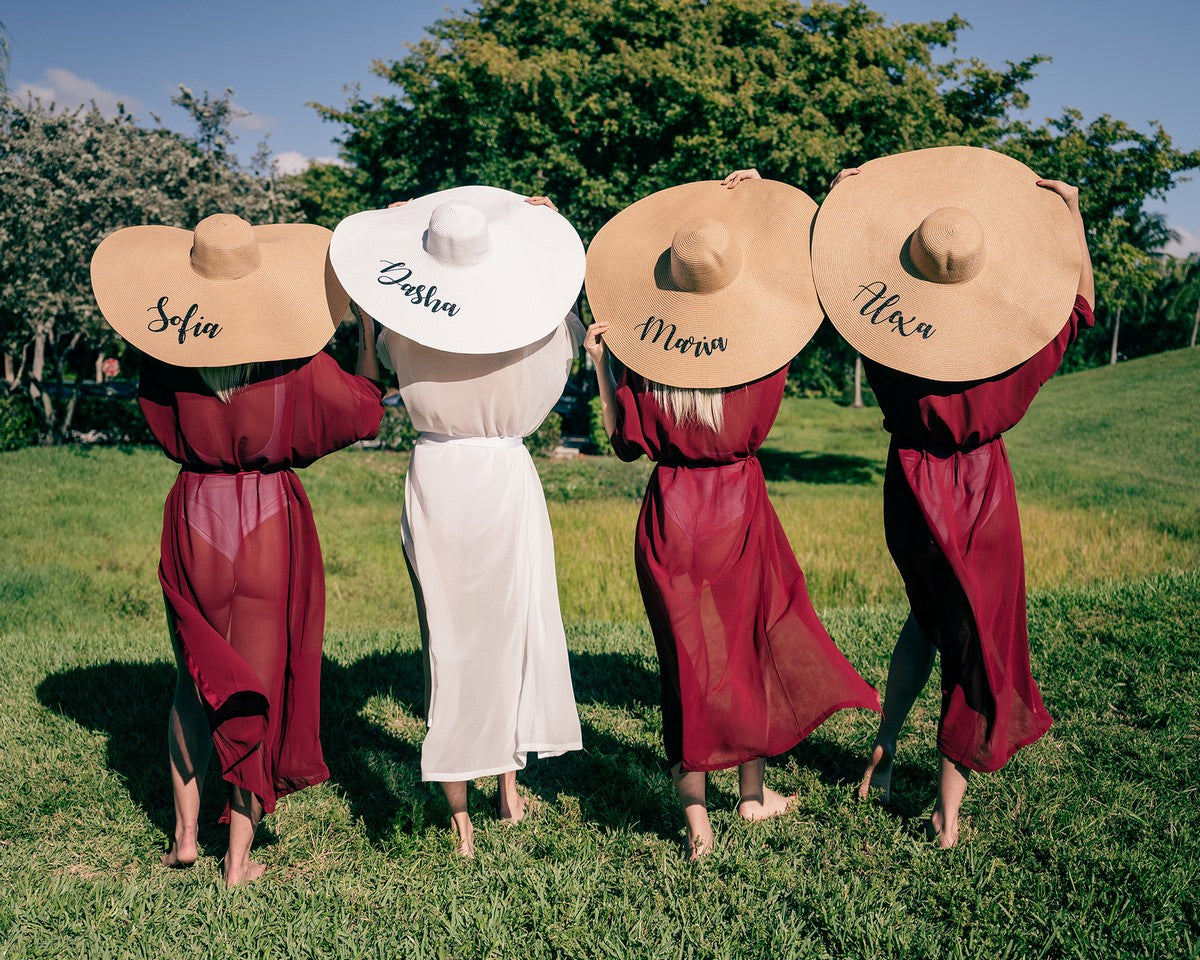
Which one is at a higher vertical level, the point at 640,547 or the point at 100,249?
the point at 100,249

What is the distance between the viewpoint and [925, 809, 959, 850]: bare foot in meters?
3.48

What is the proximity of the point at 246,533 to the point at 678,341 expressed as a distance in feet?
5.44

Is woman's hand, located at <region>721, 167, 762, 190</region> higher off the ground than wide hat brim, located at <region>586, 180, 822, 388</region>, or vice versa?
woman's hand, located at <region>721, 167, 762, 190</region>

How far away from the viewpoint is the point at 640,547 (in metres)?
3.54

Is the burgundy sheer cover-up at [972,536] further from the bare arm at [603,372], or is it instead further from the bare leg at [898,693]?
the bare arm at [603,372]

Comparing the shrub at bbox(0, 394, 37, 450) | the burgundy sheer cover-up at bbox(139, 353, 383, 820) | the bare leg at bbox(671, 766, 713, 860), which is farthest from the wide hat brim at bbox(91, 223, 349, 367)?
the shrub at bbox(0, 394, 37, 450)

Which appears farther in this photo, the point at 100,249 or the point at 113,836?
the point at 113,836

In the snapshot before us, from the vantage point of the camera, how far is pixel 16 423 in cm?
1611

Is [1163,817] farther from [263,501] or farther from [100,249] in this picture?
[100,249]

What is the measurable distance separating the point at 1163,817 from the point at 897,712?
3.33 feet

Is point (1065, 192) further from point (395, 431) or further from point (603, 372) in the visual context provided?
point (395, 431)

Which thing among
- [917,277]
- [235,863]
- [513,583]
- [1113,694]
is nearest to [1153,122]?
[1113,694]

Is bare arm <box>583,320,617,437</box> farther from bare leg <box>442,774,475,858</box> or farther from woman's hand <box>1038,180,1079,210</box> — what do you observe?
woman's hand <box>1038,180,1079,210</box>

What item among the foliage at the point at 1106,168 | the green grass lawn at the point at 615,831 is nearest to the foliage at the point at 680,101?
the foliage at the point at 1106,168
